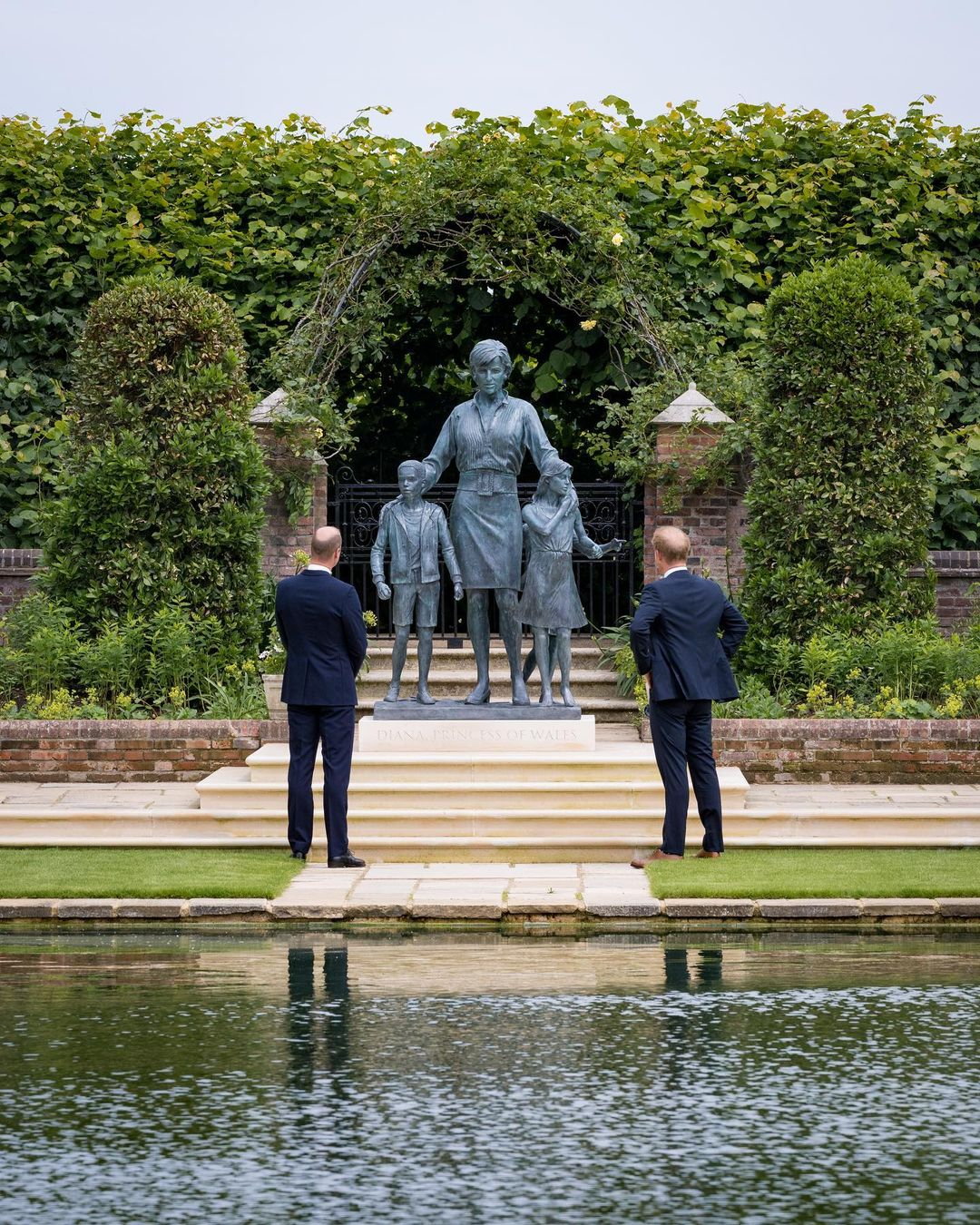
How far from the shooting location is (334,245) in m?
16.8

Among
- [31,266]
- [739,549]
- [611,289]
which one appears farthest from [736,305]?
[31,266]

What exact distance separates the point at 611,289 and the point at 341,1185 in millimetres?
12339

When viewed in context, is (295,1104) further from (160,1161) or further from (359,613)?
(359,613)

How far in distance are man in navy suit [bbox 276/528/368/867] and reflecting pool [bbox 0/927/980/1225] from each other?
6.96ft

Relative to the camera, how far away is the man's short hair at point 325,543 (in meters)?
10.0

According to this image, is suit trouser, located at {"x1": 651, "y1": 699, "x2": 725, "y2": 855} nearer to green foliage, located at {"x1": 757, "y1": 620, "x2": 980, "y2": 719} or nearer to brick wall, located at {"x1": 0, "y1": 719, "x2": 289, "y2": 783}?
green foliage, located at {"x1": 757, "y1": 620, "x2": 980, "y2": 719}

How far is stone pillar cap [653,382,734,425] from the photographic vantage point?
1534cm

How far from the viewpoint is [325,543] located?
10.0 m

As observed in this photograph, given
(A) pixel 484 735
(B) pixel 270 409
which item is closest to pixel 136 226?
(B) pixel 270 409

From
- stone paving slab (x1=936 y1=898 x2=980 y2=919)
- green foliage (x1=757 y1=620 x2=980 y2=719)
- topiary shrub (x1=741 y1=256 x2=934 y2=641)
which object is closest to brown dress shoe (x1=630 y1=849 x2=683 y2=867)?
stone paving slab (x1=936 y1=898 x2=980 y2=919)

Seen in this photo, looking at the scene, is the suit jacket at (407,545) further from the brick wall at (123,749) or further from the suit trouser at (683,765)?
the suit trouser at (683,765)

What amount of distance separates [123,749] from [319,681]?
322 centimetres

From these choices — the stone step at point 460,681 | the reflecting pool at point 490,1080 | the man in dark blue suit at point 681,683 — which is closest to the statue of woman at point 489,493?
the man in dark blue suit at point 681,683

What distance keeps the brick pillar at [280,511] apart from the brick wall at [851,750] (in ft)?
15.6
